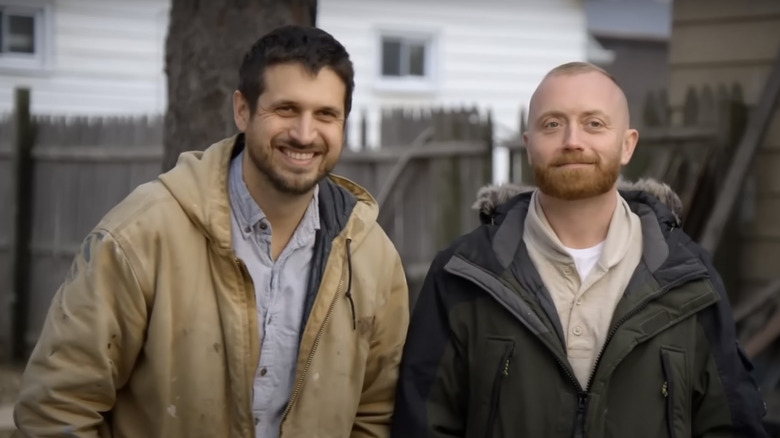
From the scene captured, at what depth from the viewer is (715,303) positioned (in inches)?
106

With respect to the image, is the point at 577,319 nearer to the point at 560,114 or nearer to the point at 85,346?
the point at 560,114

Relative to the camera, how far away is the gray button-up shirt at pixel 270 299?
2.79 m

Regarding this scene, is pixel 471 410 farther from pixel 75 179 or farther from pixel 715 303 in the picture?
pixel 75 179

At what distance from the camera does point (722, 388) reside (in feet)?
8.76

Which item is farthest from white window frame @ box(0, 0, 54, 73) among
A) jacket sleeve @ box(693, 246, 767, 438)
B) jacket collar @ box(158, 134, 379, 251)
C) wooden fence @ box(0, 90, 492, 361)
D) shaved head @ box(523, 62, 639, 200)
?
jacket sleeve @ box(693, 246, 767, 438)

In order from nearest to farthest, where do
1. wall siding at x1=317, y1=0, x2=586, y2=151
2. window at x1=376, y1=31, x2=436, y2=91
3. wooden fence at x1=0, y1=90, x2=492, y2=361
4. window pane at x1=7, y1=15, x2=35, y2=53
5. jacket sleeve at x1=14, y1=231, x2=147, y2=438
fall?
jacket sleeve at x1=14, y1=231, x2=147, y2=438 → wooden fence at x1=0, y1=90, x2=492, y2=361 → window pane at x1=7, y1=15, x2=35, y2=53 → wall siding at x1=317, y1=0, x2=586, y2=151 → window at x1=376, y1=31, x2=436, y2=91

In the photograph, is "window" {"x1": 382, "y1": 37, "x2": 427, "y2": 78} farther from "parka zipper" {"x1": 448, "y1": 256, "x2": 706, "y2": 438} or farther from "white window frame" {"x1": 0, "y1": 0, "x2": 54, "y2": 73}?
"parka zipper" {"x1": 448, "y1": 256, "x2": 706, "y2": 438}

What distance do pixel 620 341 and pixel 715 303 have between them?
0.94 ft

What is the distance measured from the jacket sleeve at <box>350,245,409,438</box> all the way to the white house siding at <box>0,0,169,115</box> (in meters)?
10.1

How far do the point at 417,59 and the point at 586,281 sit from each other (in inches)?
447

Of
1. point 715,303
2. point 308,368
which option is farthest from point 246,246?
point 715,303

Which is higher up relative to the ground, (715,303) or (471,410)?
(715,303)

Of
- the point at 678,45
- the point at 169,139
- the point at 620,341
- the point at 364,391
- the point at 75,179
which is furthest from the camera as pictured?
the point at 75,179

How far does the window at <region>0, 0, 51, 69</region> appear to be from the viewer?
41.0 feet
